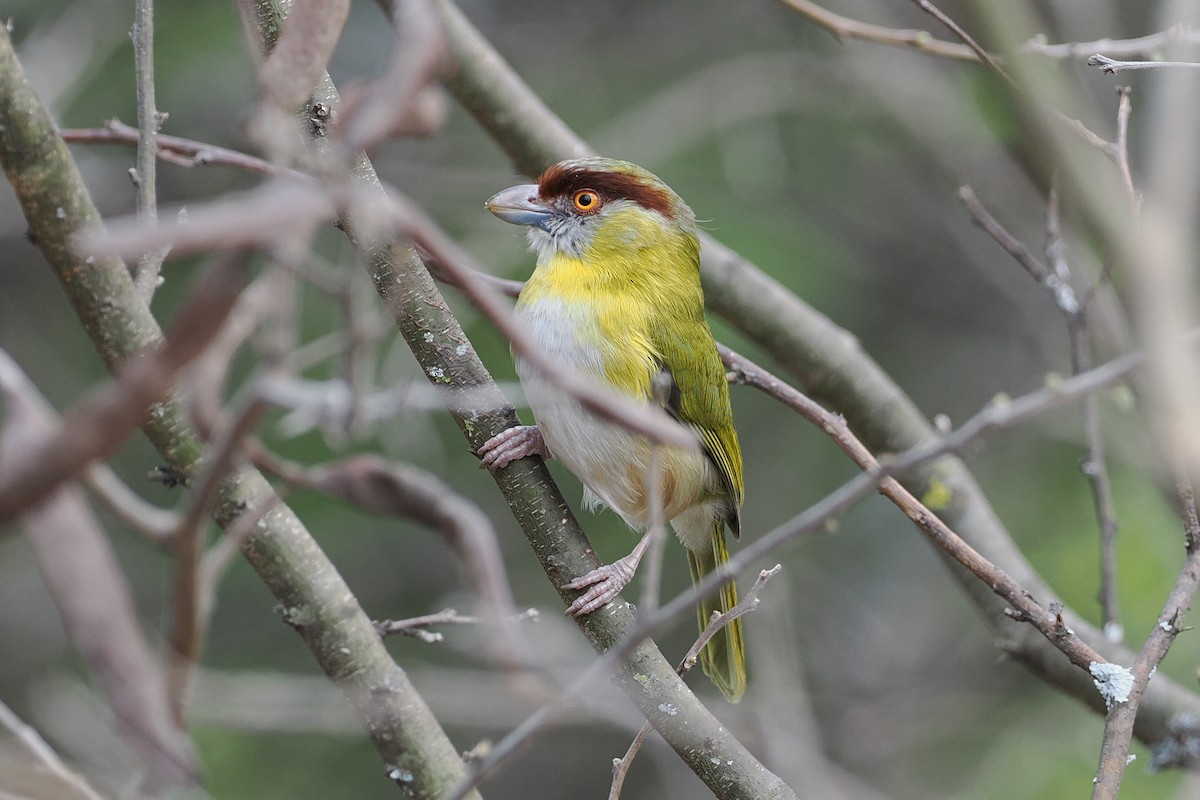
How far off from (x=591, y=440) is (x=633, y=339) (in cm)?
35

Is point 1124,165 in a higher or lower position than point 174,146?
lower

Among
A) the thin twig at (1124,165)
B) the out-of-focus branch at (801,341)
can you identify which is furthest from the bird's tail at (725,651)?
the thin twig at (1124,165)

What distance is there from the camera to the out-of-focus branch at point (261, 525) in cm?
212

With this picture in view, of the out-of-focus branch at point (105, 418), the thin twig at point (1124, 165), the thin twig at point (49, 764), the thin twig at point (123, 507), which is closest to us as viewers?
the out-of-focus branch at point (105, 418)

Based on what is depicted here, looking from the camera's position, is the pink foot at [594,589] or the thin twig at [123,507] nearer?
the thin twig at [123,507]

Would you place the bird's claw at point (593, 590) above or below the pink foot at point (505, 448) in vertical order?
below

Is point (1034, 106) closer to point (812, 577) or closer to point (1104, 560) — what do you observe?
point (1104, 560)

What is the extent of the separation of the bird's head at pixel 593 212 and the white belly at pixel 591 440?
360 millimetres

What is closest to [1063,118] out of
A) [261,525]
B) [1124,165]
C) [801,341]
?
[1124,165]

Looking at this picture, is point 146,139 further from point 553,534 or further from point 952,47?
point 952,47

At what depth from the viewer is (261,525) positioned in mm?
2398

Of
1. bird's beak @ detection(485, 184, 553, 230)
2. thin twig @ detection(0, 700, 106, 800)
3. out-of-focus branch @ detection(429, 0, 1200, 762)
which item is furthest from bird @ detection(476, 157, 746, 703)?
thin twig @ detection(0, 700, 106, 800)

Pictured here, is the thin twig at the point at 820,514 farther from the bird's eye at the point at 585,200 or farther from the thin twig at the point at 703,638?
the bird's eye at the point at 585,200

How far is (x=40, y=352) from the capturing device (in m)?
6.41
